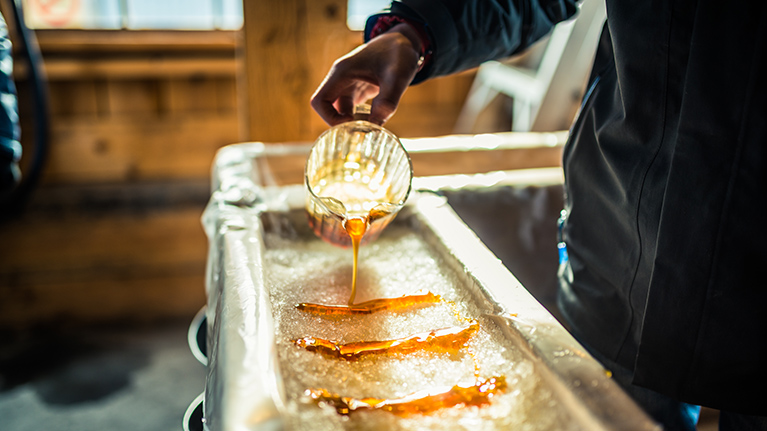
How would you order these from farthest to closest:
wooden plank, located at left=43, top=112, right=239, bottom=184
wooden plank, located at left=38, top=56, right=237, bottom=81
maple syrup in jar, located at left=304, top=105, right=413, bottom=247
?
wooden plank, located at left=43, top=112, right=239, bottom=184 < wooden plank, located at left=38, top=56, right=237, bottom=81 < maple syrup in jar, located at left=304, top=105, right=413, bottom=247

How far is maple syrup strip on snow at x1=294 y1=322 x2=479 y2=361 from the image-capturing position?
670 millimetres

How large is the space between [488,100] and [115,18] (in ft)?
5.55

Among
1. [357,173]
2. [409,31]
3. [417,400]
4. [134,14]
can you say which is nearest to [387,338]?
[417,400]

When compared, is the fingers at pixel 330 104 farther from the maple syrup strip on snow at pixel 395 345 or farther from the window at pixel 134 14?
the window at pixel 134 14

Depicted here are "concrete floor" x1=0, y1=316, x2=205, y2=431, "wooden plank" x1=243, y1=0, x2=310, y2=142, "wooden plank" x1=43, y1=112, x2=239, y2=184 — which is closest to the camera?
"wooden plank" x1=243, y1=0, x2=310, y2=142

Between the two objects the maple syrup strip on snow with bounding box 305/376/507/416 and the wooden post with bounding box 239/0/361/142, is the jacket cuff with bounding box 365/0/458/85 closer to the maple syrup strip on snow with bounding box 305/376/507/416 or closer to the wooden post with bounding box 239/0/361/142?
the maple syrup strip on snow with bounding box 305/376/507/416

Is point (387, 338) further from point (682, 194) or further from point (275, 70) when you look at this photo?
point (275, 70)

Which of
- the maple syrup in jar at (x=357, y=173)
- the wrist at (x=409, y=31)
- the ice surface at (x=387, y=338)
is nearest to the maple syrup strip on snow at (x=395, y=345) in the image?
the ice surface at (x=387, y=338)

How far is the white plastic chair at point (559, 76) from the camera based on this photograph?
1.99 metres

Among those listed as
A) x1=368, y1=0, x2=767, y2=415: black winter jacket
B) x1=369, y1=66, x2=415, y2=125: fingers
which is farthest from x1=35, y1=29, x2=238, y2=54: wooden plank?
x1=368, y1=0, x2=767, y2=415: black winter jacket

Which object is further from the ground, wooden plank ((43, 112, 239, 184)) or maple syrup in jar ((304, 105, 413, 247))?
maple syrup in jar ((304, 105, 413, 247))

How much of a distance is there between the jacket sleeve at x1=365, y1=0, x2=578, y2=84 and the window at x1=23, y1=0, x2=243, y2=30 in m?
1.66

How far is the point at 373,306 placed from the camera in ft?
2.55

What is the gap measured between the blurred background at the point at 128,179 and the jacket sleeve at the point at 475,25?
109 centimetres
